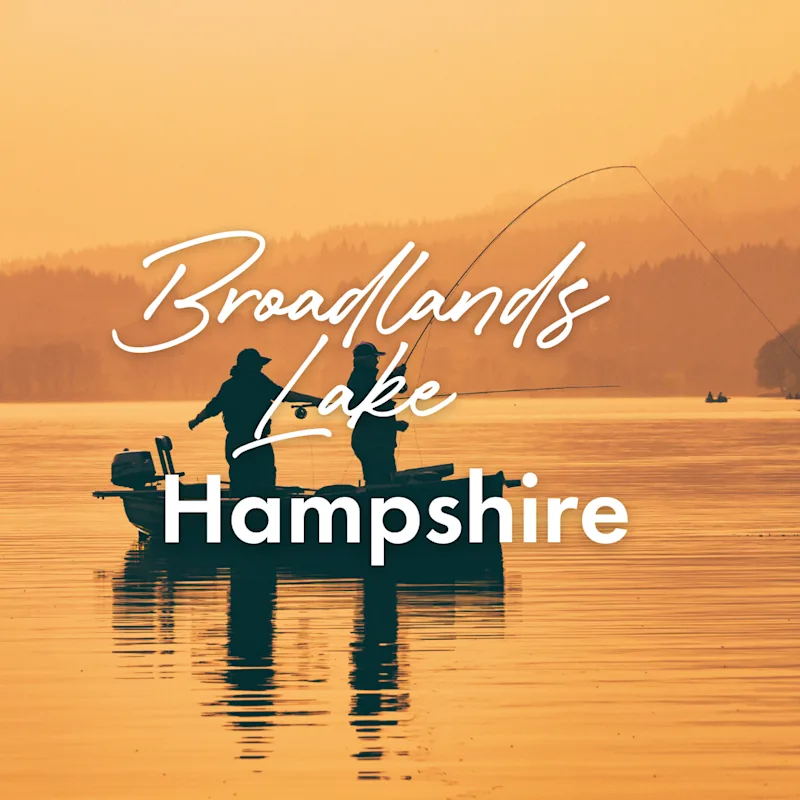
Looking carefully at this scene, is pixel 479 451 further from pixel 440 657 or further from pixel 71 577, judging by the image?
pixel 440 657

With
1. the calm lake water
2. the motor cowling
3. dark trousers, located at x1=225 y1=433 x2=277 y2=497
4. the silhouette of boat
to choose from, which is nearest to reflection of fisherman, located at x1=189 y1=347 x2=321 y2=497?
dark trousers, located at x1=225 y1=433 x2=277 y2=497

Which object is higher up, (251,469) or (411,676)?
(251,469)

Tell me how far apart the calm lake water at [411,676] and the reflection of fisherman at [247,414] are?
1402 mm

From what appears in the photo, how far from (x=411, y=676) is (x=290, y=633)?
2873 millimetres

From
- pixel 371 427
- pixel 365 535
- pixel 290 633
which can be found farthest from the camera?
pixel 365 535

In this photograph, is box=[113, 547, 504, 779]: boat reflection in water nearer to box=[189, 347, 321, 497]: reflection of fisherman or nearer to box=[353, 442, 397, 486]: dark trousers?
box=[189, 347, 321, 497]: reflection of fisherman

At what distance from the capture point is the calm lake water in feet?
36.3

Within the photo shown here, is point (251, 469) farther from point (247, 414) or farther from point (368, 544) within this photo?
point (368, 544)

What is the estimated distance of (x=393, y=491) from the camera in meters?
23.0

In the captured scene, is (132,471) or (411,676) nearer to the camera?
(411,676)

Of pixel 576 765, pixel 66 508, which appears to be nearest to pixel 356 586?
pixel 576 765

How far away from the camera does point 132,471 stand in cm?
2578

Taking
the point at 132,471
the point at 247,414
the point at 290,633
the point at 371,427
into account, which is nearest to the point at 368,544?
the point at 371,427

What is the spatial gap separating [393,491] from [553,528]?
6.58 m
